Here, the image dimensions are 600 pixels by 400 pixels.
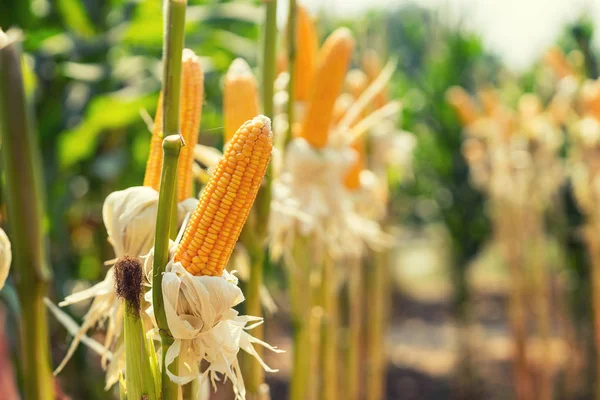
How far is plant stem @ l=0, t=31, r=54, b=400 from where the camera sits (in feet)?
1.70

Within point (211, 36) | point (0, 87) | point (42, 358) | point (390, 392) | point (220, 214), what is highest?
point (211, 36)

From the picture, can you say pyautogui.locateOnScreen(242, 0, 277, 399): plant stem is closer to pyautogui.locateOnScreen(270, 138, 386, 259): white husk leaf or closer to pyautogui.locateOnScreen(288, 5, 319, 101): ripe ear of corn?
pyautogui.locateOnScreen(270, 138, 386, 259): white husk leaf

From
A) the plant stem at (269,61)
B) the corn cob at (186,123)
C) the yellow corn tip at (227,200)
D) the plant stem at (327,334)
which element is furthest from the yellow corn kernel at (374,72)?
the yellow corn tip at (227,200)

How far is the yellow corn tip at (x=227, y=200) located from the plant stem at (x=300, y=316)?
476mm

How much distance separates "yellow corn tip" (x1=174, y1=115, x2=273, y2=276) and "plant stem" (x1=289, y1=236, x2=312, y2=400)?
1.56 feet

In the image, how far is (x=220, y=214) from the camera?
41 centimetres

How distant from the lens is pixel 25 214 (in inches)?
21.4

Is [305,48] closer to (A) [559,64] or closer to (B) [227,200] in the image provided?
(B) [227,200]

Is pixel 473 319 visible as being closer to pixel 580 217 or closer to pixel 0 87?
pixel 580 217

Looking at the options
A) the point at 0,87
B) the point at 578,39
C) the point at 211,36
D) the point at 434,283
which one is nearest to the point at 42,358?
the point at 0,87

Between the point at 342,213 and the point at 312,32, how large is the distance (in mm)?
253

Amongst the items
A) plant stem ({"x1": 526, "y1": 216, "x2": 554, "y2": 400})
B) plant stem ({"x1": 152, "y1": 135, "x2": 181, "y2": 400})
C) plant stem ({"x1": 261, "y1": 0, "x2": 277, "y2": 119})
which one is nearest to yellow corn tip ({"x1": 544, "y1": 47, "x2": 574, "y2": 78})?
plant stem ({"x1": 526, "y1": 216, "x2": 554, "y2": 400})

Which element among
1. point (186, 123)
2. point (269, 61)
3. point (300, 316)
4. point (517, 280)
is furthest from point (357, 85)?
point (517, 280)

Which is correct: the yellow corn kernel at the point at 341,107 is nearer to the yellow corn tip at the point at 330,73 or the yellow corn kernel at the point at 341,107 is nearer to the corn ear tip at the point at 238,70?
the yellow corn tip at the point at 330,73
